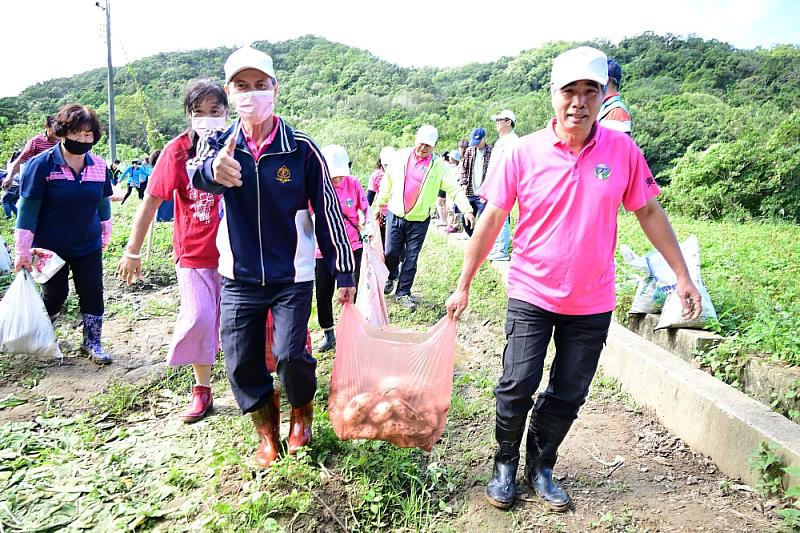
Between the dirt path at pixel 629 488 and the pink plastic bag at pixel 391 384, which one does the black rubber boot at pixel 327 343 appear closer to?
the dirt path at pixel 629 488

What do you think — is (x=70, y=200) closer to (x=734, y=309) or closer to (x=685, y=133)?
(x=734, y=309)

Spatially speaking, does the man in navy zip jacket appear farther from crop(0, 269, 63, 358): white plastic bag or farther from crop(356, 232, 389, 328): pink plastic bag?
crop(0, 269, 63, 358): white plastic bag

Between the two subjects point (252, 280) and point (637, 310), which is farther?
point (637, 310)

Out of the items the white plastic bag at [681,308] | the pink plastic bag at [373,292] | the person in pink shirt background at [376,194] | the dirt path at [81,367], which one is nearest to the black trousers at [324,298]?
the pink plastic bag at [373,292]

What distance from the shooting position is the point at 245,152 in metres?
2.37

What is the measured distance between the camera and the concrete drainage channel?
2.41 meters

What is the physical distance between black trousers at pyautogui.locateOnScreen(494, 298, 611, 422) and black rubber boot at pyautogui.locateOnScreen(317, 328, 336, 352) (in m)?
2.26

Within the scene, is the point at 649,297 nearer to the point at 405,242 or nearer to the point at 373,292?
the point at 373,292

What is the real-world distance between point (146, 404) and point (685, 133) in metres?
25.6

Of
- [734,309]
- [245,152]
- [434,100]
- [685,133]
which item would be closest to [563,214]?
[245,152]

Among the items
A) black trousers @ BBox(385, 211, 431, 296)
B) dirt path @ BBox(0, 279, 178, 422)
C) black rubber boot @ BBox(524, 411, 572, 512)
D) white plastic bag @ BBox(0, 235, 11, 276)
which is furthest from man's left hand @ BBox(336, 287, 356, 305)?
white plastic bag @ BBox(0, 235, 11, 276)

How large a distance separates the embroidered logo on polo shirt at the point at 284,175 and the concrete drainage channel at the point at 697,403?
227 centimetres

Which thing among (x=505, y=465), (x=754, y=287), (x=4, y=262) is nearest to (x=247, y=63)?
(x=505, y=465)

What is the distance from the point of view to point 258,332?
255cm
